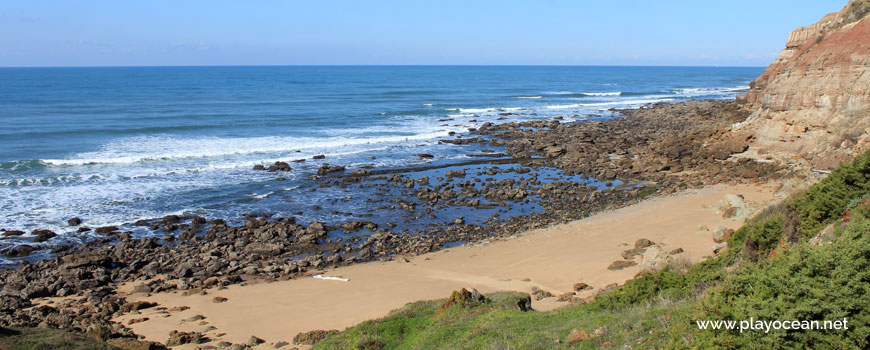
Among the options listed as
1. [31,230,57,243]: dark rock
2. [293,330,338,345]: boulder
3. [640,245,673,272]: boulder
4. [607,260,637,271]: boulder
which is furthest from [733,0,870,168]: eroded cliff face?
[31,230,57,243]: dark rock

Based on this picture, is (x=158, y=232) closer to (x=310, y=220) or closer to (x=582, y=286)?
(x=310, y=220)

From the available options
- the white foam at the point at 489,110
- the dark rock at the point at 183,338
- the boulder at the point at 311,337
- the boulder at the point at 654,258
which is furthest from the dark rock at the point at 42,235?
the white foam at the point at 489,110

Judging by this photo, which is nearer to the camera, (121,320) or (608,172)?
(121,320)

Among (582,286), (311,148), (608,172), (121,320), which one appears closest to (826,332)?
(582,286)

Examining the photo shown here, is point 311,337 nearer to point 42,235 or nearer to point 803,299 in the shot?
point 803,299

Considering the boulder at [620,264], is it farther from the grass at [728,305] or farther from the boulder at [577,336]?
the boulder at [577,336]

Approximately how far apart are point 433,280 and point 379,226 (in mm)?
7321

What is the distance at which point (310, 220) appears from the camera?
2589 centimetres

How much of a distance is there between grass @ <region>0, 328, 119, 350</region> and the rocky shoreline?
251 cm

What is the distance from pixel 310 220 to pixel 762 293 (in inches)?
834

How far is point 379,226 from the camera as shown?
25.1m

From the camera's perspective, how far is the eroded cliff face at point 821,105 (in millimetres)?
28078

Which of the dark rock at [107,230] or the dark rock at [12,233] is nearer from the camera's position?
the dark rock at [12,233]

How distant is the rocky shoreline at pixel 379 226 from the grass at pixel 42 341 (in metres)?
2.51
